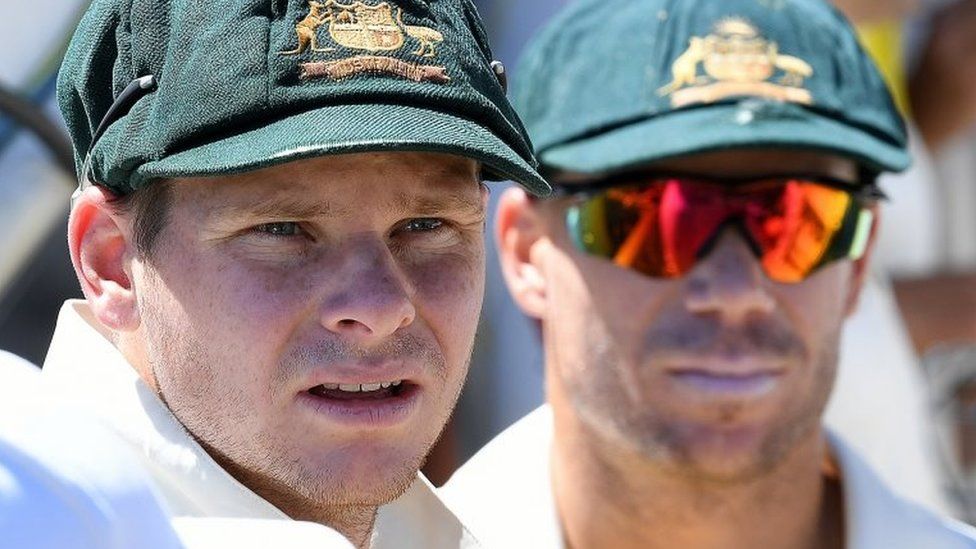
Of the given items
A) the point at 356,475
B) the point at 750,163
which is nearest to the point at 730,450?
the point at 750,163

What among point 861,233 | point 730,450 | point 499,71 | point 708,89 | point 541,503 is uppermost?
point 499,71

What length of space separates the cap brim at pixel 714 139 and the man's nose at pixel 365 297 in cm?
121

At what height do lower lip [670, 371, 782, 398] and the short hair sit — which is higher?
the short hair

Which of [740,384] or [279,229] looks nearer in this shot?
[279,229]

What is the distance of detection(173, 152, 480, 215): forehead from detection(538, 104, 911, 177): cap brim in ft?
3.74

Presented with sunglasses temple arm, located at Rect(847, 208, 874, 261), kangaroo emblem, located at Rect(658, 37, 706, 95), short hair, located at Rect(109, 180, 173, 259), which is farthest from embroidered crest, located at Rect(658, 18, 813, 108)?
short hair, located at Rect(109, 180, 173, 259)

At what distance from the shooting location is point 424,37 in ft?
6.20

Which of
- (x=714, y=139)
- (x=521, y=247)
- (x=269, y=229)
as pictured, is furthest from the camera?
(x=521, y=247)

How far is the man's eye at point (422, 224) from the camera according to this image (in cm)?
196

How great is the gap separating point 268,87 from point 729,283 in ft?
4.67

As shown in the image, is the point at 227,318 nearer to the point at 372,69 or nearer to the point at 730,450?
the point at 372,69

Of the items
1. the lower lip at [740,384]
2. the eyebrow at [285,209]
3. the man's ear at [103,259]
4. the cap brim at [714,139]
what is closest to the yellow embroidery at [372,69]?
the eyebrow at [285,209]

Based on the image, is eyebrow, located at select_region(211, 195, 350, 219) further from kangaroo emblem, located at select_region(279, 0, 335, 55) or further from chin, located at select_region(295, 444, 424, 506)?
chin, located at select_region(295, 444, 424, 506)

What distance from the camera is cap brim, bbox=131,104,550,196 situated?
1.75m
